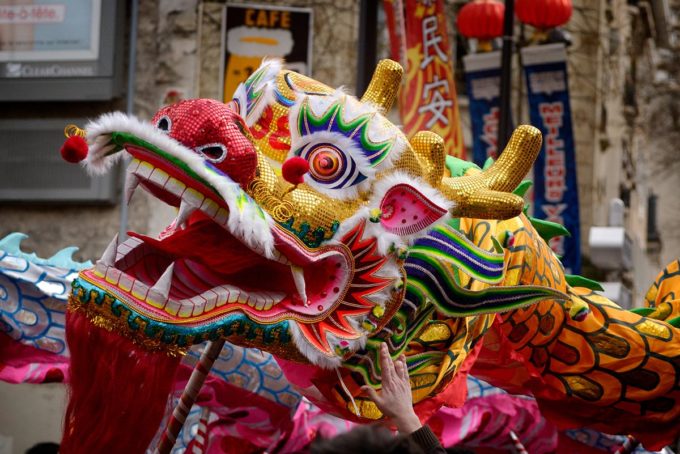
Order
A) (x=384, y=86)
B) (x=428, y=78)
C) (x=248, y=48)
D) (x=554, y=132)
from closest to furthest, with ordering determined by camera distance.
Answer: (x=384, y=86), (x=428, y=78), (x=554, y=132), (x=248, y=48)

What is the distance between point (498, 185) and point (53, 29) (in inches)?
323

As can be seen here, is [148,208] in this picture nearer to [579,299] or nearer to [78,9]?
[78,9]

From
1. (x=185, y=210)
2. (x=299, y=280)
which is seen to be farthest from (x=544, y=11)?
(x=185, y=210)

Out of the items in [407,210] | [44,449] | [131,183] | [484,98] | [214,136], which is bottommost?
[44,449]

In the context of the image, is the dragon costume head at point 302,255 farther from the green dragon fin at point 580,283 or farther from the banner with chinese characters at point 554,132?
the banner with chinese characters at point 554,132

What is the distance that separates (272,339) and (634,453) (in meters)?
3.08

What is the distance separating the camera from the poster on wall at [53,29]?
38.1 ft

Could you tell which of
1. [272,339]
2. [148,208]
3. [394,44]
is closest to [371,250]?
[272,339]


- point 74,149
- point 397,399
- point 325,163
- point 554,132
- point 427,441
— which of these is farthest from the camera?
point 554,132

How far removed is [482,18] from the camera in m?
10.7

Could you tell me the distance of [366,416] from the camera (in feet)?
13.7

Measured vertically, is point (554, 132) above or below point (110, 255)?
below

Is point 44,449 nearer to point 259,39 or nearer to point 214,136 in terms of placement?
point 214,136

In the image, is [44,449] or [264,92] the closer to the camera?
[264,92]
